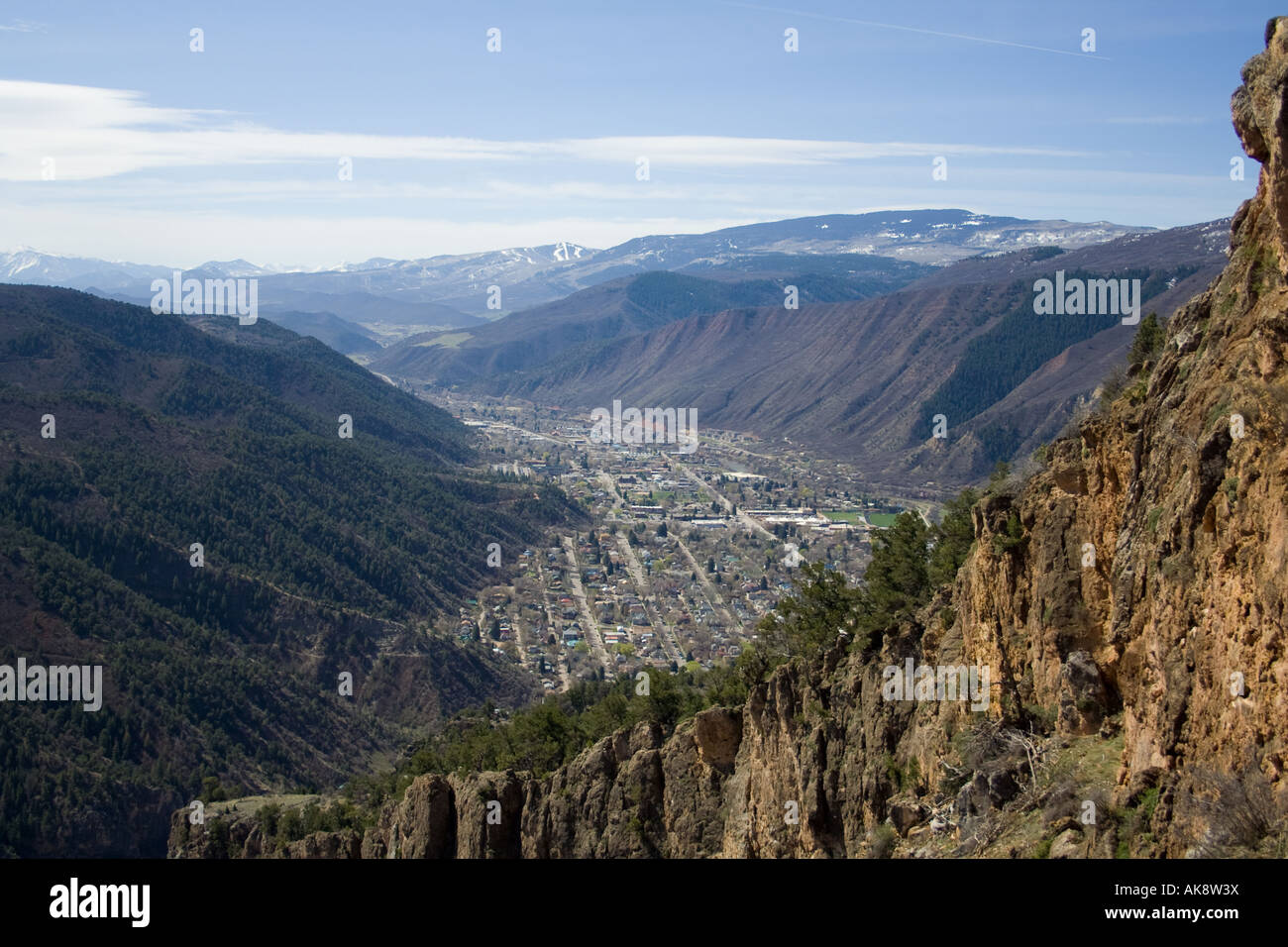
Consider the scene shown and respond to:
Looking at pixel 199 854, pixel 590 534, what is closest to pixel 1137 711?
pixel 199 854

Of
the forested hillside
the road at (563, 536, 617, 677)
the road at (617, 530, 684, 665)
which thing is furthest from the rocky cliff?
the road at (617, 530, 684, 665)

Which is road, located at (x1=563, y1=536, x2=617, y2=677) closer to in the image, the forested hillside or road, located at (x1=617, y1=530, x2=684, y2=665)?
road, located at (x1=617, y1=530, x2=684, y2=665)

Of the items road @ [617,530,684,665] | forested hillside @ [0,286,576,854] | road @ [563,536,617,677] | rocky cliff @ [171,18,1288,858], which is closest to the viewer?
rocky cliff @ [171,18,1288,858]

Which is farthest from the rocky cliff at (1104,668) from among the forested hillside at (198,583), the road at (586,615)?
the road at (586,615)

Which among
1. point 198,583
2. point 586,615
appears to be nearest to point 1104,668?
point 198,583

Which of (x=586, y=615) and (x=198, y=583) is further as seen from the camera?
(x=586, y=615)

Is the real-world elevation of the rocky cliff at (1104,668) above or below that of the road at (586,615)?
above

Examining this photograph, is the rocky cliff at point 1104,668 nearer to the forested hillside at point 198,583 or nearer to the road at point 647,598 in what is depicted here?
the forested hillside at point 198,583

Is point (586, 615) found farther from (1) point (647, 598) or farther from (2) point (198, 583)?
(2) point (198, 583)

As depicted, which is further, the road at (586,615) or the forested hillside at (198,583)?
the road at (586,615)
